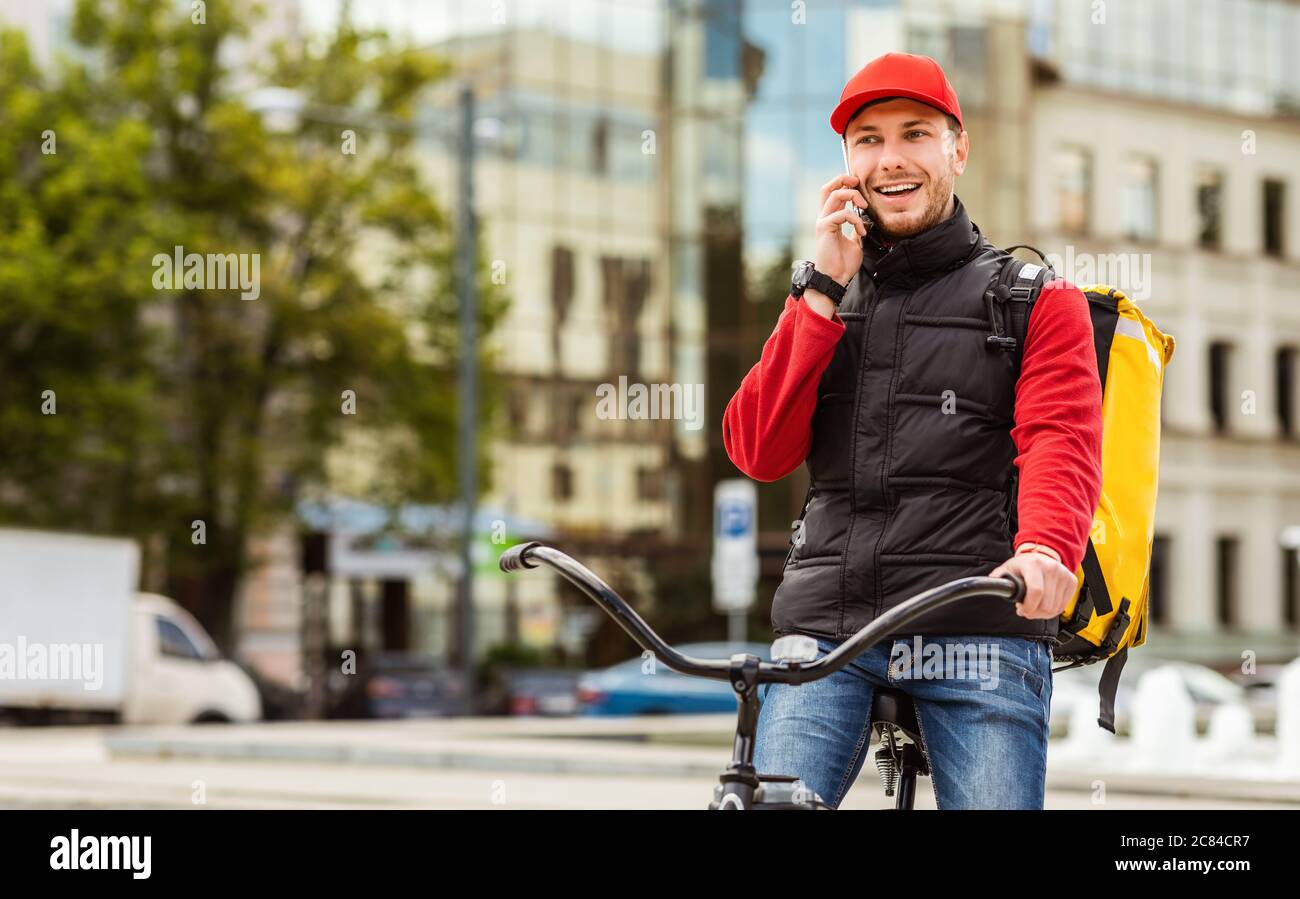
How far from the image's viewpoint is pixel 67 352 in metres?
30.1

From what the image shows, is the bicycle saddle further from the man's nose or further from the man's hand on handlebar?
the man's nose

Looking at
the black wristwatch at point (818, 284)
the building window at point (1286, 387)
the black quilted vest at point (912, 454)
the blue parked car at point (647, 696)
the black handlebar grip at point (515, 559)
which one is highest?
the building window at point (1286, 387)

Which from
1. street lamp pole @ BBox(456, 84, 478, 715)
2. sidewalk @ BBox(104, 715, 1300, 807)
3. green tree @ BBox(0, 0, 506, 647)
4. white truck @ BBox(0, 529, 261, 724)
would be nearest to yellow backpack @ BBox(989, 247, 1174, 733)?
sidewalk @ BBox(104, 715, 1300, 807)

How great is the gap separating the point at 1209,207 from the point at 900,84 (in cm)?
4411

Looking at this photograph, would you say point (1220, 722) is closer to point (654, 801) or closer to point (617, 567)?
point (654, 801)

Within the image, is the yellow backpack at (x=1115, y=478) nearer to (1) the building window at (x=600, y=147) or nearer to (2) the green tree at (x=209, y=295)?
(2) the green tree at (x=209, y=295)

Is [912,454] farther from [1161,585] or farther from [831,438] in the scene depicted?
[1161,585]

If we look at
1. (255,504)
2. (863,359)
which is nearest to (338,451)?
(255,504)

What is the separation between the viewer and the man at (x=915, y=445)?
298 centimetres

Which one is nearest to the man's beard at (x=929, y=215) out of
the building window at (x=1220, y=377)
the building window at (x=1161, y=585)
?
the building window at (x=1161, y=585)

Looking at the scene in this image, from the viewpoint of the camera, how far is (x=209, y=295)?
32.2m

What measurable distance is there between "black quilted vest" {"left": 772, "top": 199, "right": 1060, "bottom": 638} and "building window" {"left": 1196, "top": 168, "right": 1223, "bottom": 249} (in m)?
43.5

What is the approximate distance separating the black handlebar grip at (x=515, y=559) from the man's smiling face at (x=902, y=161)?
2.80 feet
